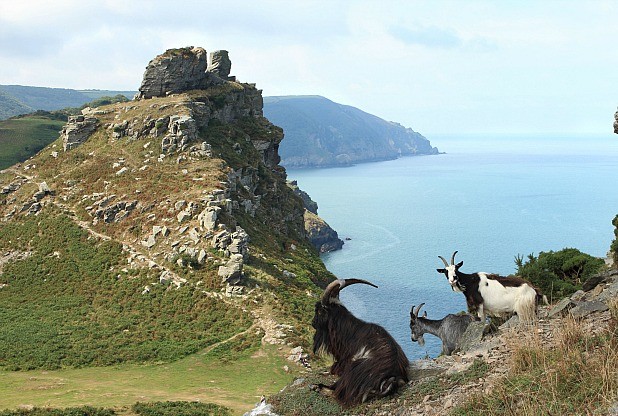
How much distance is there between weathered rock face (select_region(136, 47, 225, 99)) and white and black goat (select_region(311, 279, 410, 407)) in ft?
229

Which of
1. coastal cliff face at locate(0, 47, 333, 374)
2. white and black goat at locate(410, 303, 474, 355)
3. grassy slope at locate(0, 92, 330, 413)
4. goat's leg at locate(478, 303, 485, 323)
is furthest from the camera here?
coastal cliff face at locate(0, 47, 333, 374)

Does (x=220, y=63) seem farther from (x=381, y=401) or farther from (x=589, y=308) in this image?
(x=381, y=401)

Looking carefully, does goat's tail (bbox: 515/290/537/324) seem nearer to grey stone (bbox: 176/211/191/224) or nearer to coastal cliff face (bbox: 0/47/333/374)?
coastal cliff face (bbox: 0/47/333/374)

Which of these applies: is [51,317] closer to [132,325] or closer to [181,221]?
[132,325]

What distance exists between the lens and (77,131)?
68625 mm

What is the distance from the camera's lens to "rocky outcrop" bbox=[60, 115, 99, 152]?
6831cm

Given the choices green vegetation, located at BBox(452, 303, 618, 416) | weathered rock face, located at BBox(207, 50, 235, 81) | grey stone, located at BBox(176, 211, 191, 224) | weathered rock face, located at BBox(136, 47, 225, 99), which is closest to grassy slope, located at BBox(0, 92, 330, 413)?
grey stone, located at BBox(176, 211, 191, 224)

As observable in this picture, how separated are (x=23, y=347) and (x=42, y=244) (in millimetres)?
20631

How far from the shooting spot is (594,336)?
928cm

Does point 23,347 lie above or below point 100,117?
below

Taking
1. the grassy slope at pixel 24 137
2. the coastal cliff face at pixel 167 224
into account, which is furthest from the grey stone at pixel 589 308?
the grassy slope at pixel 24 137

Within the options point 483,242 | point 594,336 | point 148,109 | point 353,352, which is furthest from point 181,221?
point 483,242

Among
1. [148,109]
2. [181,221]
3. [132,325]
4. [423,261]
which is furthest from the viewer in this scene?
[423,261]

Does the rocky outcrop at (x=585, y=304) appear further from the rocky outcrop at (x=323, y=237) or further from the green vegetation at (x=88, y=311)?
the rocky outcrop at (x=323, y=237)
